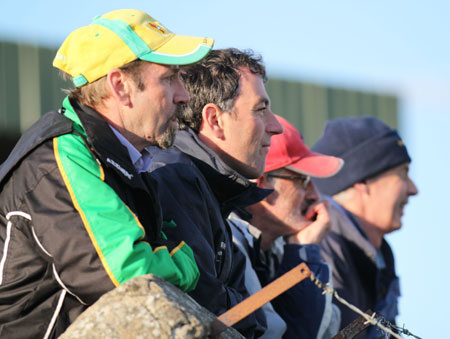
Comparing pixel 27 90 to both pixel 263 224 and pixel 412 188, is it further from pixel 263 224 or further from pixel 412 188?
pixel 263 224

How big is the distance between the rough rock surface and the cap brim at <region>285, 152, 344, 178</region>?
276cm

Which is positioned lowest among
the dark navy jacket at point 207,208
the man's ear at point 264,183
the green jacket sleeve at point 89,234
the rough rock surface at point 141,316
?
the man's ear at point 264,183

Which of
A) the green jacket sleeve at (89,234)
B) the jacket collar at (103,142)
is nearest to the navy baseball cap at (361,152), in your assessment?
the jacket collar at (103,142)

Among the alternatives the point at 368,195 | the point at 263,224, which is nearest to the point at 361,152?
the point at 368,195

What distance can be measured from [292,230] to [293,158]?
0.44m

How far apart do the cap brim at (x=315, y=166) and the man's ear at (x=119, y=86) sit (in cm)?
221

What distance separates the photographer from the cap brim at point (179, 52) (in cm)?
325

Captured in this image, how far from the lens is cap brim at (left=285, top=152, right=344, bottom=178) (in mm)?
5340

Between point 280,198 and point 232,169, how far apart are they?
1.08 m

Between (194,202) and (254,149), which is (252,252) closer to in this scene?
(254,149)

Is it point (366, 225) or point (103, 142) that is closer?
point (103, 142)

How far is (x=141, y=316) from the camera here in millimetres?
2559

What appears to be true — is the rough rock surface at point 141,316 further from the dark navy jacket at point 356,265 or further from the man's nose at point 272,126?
the dark navy jacket at point 356,265

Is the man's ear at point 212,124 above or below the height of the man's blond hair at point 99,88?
below
